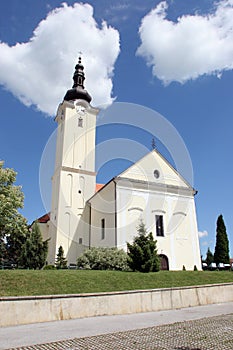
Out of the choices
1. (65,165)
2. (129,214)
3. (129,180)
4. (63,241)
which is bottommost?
(63,241)

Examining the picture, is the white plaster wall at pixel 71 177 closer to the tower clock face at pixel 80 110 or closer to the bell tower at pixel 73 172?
the bell tower at pixel 73 172

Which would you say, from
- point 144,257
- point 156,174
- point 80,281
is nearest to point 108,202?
point 156,174

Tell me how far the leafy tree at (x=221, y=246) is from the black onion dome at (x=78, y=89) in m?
21.9

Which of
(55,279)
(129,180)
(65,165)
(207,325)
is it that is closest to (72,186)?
(65,165)

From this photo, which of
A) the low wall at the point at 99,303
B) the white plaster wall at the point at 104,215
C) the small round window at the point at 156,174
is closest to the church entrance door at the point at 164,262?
the white plaster wall at the point at 104,215

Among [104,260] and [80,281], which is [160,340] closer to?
[80,281]

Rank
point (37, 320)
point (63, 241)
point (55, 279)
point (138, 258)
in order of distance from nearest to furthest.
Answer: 1. point (37, 320)
2. point (55, 279)
3. point (138, 258)
4. point (63, 241)

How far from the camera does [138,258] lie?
1593cm

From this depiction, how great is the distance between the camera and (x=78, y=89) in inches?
1380

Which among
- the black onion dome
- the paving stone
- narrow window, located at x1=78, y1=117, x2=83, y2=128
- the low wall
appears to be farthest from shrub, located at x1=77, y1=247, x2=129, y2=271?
the black onion dome

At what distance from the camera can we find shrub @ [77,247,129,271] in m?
19.8

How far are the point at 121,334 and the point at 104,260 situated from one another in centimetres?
1297

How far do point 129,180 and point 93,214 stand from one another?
675 centimetres

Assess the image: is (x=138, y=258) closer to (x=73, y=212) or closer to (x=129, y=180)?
(x=129, y=180)
